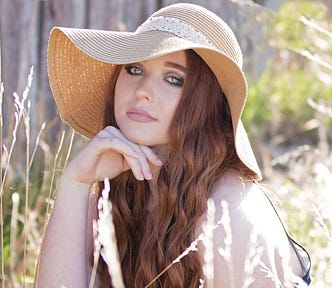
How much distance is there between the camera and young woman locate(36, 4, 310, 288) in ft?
8.04

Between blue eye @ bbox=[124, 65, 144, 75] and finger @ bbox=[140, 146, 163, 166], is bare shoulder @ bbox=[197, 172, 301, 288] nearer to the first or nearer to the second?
finger @ bbox=[140, 146, 163, 166]

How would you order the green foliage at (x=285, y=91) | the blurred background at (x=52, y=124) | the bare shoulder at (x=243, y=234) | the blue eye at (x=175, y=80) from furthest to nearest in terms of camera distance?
the green foliage at (x=285, y=91) < the blurred background at (x=52, y=124) < the blue eye at (x=175, y=80) < the bare shoulder at (x=243, y=234)

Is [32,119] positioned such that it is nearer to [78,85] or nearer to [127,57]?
[78,85]

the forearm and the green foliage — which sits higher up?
the forearm

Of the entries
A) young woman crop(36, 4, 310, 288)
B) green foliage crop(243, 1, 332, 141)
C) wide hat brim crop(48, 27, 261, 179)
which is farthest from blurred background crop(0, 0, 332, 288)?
green foliage crop(243, 1, 332, 141)

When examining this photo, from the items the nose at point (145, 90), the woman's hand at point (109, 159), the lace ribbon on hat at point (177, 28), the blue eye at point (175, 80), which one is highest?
the lace ribbon on hat at point (177, 28)

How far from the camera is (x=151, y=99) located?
8.04 ft

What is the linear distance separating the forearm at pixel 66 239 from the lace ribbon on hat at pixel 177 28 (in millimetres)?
481

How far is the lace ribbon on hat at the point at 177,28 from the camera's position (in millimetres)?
2547

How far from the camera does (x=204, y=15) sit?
2660 mm

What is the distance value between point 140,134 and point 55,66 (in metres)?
0.49

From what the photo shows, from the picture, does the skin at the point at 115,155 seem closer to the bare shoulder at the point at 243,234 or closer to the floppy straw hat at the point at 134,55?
the floppy straw hat at the point at 134,55

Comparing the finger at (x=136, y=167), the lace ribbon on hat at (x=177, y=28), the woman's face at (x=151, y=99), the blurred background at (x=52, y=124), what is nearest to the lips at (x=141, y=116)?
the woman's face at (x=151, y=99)

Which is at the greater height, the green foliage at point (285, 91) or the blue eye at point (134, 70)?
the blue eye at point (134, 70)
